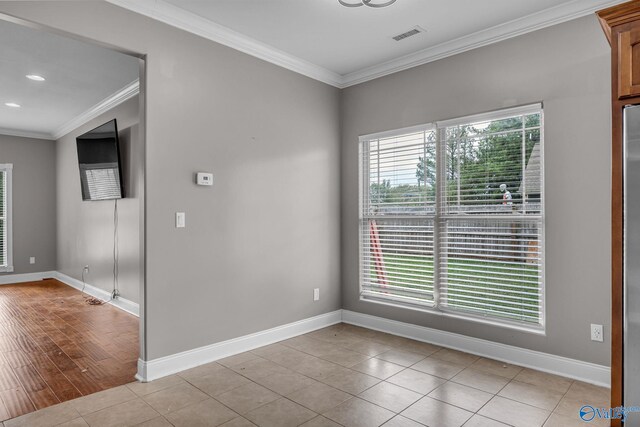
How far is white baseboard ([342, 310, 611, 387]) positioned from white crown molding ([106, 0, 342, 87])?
2.72 m

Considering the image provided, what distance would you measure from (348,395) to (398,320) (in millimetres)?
1460

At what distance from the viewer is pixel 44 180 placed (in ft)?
23.9

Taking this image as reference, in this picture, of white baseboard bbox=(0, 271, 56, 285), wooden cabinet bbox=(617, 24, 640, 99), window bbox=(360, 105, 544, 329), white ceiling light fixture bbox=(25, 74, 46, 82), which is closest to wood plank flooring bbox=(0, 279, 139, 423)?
white baseboard bbox=(0, 271, 56, 285)

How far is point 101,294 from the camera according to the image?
221 inches

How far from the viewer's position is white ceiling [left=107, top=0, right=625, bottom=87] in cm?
286

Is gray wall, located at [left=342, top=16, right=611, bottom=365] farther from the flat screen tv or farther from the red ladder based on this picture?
the flat screen tv

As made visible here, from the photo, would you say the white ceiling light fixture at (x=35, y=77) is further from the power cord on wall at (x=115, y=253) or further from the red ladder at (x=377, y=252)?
the red ladder at (x=377, y=252)

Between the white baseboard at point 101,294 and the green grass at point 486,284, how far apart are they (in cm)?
336

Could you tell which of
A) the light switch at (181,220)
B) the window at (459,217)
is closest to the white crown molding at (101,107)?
the light switch at (181,220)

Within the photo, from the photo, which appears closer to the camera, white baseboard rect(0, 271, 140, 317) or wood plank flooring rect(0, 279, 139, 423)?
wood plank flooring rect(0, 279, 139, 423)

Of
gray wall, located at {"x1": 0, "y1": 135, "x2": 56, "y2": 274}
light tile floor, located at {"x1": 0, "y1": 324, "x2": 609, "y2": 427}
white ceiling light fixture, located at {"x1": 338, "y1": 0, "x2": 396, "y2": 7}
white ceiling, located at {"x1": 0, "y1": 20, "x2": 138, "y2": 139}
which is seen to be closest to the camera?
light tile floor, located at {"x1": 0, "y1": 324, "x2": 609, "y2": 427}

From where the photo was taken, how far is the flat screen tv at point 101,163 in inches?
199

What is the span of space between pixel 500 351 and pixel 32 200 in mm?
8041

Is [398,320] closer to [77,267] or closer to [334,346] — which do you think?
[334,346]
